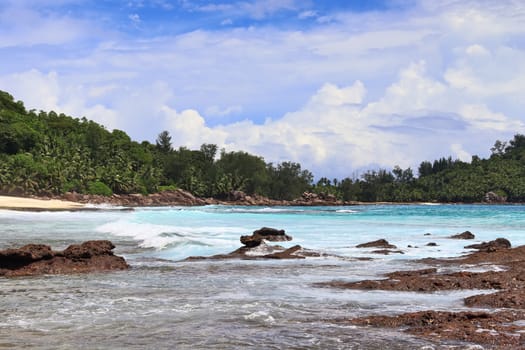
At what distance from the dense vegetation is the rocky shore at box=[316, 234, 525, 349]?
91464 mm

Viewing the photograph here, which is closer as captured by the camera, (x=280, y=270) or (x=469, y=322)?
(x=469, y=322)

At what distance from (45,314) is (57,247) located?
41.4 ft

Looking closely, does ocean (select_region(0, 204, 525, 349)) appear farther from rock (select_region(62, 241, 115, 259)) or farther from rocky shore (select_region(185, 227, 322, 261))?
rocky shore (select_region(185, 227, 322, 261))

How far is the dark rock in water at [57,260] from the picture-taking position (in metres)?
14.4

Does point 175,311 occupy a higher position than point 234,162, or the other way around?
point 234,162

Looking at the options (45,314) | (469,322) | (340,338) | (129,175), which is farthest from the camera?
(129,175)

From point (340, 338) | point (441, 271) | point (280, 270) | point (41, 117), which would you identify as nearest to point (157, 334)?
point (340, 338)

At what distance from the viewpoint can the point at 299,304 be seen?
10.1 m

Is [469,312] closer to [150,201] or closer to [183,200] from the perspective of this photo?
[150,201]

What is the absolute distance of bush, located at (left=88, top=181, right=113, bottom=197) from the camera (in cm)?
11100

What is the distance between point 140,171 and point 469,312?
13035cm

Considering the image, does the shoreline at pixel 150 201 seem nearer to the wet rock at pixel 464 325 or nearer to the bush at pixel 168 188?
the bush at pixel 168 188

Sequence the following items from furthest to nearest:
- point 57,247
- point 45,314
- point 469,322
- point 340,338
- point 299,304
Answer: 1. point 57,247
2. point 299,304
3. point 45,314
4. point 469,322
5. point 340,338

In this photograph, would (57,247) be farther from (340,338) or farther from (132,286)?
(340,338)
